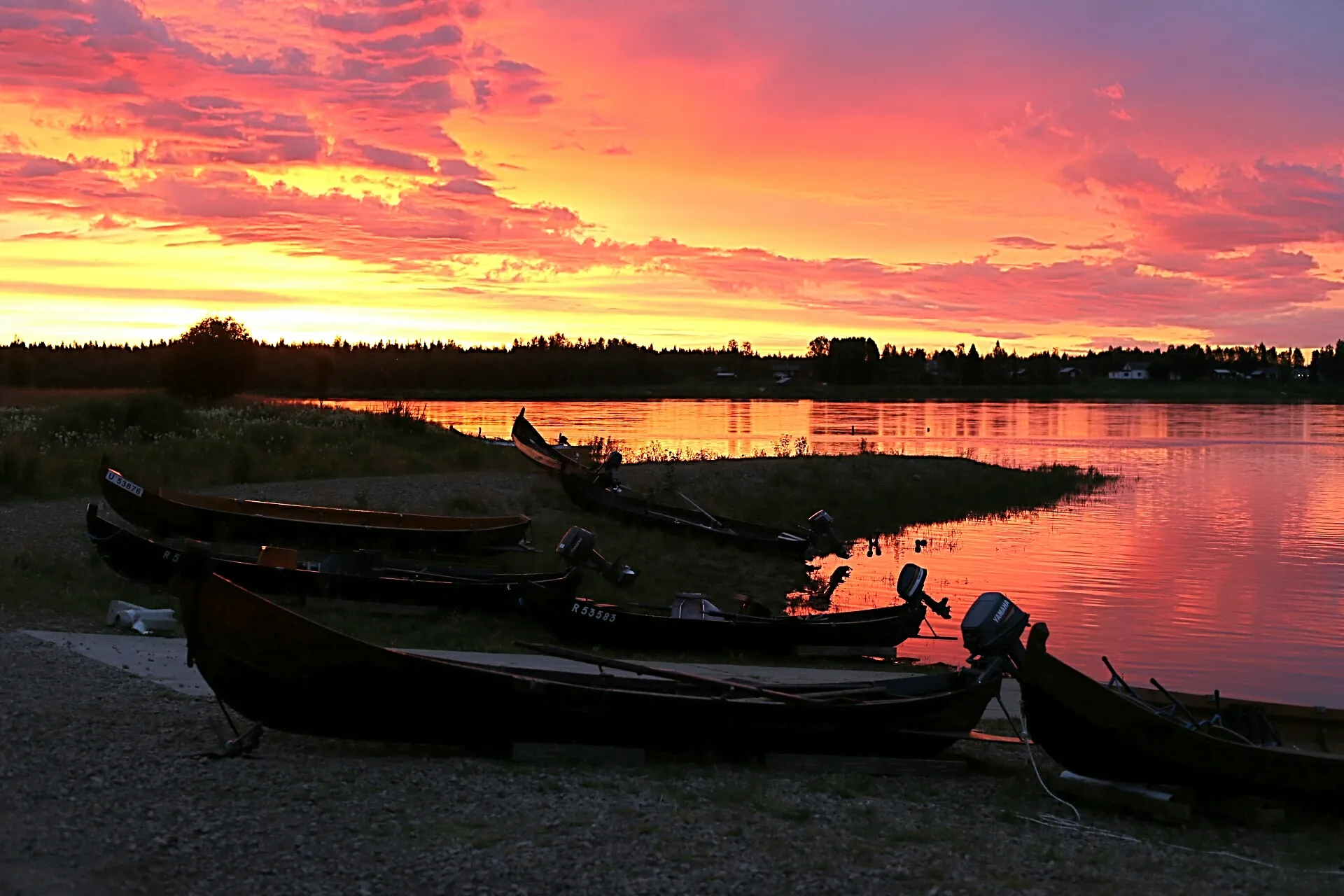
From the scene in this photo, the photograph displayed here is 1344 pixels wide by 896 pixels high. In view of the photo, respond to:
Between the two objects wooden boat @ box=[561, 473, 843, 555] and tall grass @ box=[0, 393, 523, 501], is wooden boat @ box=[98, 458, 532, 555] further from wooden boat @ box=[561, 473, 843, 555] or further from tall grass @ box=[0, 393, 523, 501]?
tall grass @ box=[0, 393, 523, 501]

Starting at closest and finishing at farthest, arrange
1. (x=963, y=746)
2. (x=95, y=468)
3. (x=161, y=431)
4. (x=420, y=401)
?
1. (x=963, y=746)
2. (x=95, y=468)
3. (x=161, y=431)
4. (x=420, y=401)

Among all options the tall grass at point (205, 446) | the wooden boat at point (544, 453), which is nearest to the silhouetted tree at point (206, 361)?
the tall grass at point (205, 446)

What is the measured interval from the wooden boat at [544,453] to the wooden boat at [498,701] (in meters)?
17.6

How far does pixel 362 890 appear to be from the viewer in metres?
6.79

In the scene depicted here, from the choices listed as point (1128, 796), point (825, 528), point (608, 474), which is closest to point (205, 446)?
point (608, 474)

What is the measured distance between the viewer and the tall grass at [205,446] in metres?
28.1

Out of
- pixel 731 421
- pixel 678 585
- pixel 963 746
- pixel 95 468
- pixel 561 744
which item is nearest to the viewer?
pixel 561 744

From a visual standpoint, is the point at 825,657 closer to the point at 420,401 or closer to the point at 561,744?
the point at 561,744

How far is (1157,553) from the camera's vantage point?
Result: 91.5ft

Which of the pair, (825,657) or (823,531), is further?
(823,531)

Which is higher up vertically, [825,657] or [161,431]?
[161,431]

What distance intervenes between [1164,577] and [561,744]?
60.4 feet

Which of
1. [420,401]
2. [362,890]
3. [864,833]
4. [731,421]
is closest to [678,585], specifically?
[864,833]

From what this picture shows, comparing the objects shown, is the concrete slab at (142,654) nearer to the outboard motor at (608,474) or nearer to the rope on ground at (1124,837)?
the rope on ground at (1124,837)
